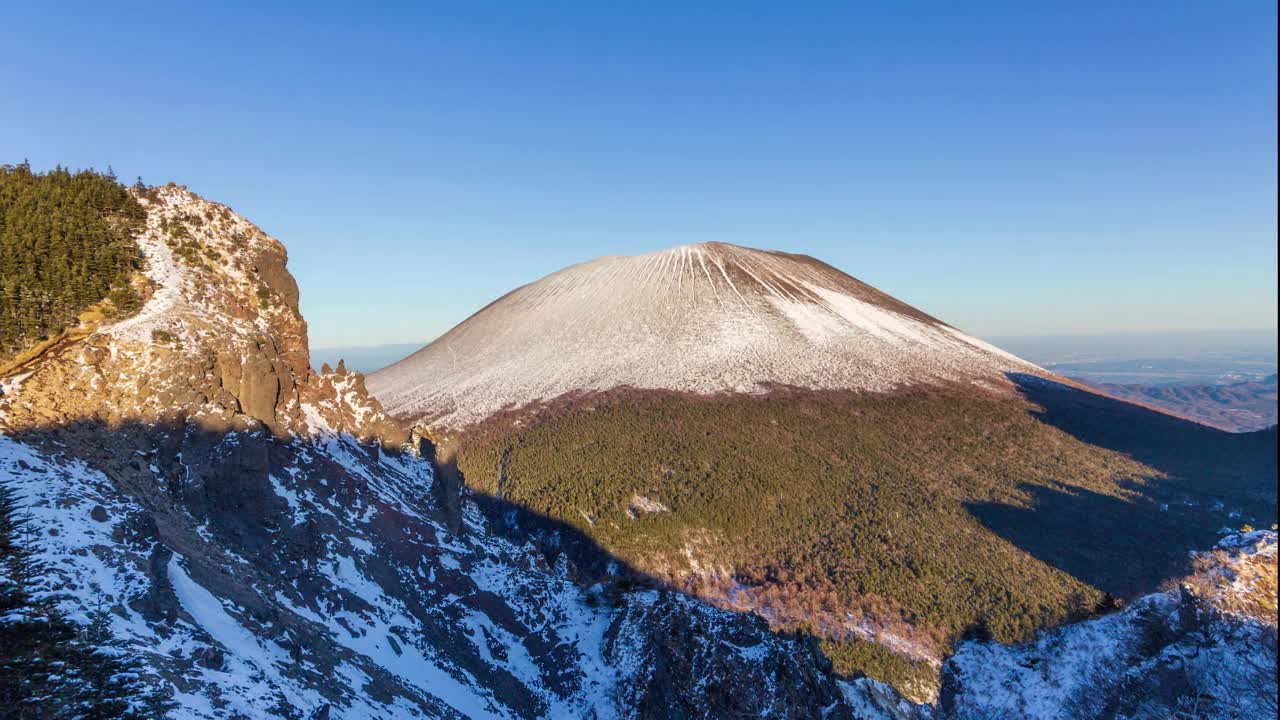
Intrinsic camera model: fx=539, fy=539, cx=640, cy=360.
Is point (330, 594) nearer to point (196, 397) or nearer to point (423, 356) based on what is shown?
point (196, 397)

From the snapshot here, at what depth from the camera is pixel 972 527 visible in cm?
5119

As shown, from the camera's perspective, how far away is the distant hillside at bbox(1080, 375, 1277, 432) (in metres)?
146

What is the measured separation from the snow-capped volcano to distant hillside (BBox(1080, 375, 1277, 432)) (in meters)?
89.9

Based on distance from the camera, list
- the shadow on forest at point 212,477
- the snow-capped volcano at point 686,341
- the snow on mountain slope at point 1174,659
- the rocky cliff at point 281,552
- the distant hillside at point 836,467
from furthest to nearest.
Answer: the snow-capped volcano at point 686,341
the distant hillside at point 836,467
the snow on mountain slope at point 1174,659
the shadow on forest at point 212,477
the rocky cliff at point 281,552

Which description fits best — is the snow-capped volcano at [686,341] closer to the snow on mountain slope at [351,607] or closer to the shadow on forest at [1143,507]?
the shadow on forest at [1143,507]

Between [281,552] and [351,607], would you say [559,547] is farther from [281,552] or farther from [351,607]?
[281,552]

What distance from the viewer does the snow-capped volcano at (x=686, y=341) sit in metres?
81.5

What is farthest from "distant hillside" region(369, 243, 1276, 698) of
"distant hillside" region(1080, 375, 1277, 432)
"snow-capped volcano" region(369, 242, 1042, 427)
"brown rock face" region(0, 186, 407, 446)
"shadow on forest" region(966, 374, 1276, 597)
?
"distant hillside" region(1080, 375, 1277, 432)

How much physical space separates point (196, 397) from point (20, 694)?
11100mm

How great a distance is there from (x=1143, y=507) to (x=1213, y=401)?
17853cm

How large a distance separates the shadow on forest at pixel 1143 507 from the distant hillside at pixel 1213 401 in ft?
289

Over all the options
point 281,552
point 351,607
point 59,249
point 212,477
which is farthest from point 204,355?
point 351,607

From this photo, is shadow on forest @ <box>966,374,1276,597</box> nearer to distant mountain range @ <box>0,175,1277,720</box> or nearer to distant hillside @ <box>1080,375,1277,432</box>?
distant mountain range @ <box>0,175,1277,720</box>

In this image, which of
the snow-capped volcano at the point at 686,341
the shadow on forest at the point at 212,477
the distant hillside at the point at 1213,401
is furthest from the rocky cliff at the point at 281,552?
the distant hillside at the point at 1213,401
